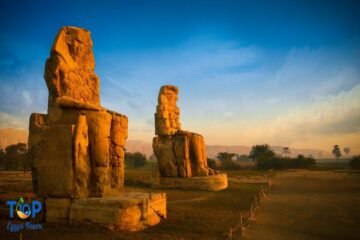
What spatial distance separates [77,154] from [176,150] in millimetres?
8716

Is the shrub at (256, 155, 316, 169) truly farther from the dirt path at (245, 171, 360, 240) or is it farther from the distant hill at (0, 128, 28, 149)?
the distant hill at (0, 128, 28, 149)

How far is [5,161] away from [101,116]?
41104mm

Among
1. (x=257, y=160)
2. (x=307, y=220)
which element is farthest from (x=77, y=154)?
(x=257, y=160)

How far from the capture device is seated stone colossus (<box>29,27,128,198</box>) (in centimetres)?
598

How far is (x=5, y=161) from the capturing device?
39000 millimetres

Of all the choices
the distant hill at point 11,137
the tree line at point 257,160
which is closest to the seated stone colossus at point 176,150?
the tree line at point 257,160

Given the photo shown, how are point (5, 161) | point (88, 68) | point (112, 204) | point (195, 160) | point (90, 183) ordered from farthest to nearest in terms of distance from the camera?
point (5, 161), point (195, 160), point (88, 68), point (90, 183), point (112, 204)

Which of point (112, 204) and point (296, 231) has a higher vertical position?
point (112, 204)

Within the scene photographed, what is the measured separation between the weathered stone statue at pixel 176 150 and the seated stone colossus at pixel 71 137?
7.12m

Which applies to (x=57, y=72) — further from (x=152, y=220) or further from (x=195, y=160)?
(x=195, y=160)

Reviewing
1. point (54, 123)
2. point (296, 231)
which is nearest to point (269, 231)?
point (296, 231)

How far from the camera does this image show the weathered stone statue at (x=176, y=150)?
46.3 feet

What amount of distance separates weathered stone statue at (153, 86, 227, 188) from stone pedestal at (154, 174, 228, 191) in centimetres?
27

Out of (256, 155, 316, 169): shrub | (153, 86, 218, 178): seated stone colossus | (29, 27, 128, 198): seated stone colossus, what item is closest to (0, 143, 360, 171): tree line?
(256, 155, 316, 169): shrub
